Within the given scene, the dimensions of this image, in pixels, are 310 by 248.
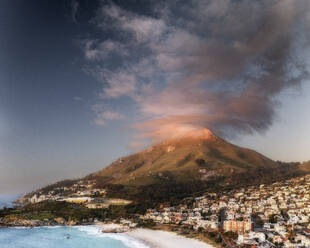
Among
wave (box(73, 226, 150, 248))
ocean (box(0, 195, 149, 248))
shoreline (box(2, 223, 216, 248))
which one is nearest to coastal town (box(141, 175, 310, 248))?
shoreline (box(2, 223, 216, 248))

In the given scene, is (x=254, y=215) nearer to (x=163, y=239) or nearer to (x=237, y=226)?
(x=237, y=226)

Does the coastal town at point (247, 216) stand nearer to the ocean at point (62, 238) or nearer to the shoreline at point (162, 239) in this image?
the shoreline at point (162, 239)

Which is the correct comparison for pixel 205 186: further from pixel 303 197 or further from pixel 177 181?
pixel 303 197

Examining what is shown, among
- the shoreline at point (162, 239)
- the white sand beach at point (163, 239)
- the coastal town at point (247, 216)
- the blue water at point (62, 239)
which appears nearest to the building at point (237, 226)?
the coastal town at point (247, 216)

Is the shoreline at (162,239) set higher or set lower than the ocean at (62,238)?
lower

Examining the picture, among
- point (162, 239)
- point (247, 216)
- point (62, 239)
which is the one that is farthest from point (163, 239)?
point (247, 216)

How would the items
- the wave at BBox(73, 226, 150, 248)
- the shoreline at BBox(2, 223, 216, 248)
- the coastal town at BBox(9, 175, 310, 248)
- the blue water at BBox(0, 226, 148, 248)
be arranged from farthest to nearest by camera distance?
the wave at BBox(73, 226, 150, 248) → the blue water at BBox(0, 226, 148, 248) → the shoreline at BBox(2, 223, 216, 248) → the coastal town at BBox(9, 175, 310, 248)

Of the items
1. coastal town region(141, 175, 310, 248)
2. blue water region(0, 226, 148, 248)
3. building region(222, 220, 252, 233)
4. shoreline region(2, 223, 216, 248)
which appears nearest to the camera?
coastal town region(141, 175, 310, 248)

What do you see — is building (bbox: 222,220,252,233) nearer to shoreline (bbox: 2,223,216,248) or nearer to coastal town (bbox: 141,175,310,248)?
coastal town (bbox: 141,175,310,248)
